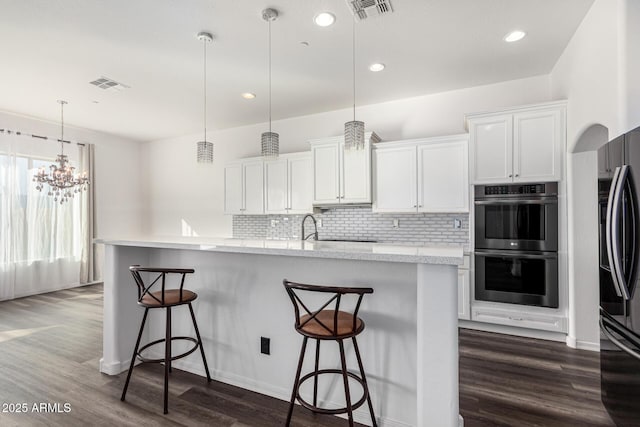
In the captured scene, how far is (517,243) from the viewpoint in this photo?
3330mm

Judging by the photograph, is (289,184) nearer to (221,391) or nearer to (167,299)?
(167,299)

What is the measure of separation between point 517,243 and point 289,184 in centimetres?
307

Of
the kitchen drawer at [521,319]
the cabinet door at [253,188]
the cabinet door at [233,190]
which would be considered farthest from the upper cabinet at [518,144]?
the cabinet door at [233,190]

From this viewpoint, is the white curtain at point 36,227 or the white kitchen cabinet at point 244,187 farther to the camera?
the white kitchen cabinet at point 244,187

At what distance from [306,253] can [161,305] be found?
1148mm

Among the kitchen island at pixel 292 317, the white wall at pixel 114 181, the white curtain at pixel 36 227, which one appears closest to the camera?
the kitchen island at pixel 292 317

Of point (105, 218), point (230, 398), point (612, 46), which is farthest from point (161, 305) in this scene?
point (105, 218)

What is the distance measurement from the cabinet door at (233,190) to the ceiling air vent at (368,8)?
10.8 ft

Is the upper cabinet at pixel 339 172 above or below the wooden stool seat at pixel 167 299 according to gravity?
above

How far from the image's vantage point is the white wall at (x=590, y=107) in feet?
6.63

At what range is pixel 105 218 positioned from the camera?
614 centimetres

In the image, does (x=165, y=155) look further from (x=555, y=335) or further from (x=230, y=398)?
(x=555, y=335)

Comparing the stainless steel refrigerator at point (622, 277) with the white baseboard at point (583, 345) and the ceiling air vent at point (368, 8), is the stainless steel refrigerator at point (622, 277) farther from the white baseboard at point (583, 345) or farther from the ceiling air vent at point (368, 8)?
the ceiling air vent at point (368, 8)

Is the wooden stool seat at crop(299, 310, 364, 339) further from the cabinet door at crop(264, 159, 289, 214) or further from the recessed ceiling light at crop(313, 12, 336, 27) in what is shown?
the cabinet door at crop(264, 159, 289, 214)
